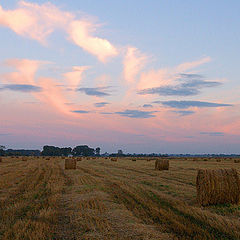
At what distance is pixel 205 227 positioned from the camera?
823 centimetres

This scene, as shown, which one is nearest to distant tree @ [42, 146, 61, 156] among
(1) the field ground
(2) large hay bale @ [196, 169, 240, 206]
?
(1) the field ground

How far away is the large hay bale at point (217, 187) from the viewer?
11391 millimetres

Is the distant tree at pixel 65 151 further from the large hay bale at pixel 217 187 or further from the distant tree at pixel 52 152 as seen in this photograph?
the large hay bale at pixel 217 187

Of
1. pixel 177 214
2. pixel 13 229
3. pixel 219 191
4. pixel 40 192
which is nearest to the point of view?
pixel 13 229

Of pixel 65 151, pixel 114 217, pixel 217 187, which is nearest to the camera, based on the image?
Result: pixel 114 217

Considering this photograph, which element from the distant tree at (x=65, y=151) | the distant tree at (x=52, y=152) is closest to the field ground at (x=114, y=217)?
the distant tree at (x=52, y=152)

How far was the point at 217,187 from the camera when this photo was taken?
1152 cm

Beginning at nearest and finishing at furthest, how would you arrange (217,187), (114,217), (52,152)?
(114,217)
(217,187)
(52,152)

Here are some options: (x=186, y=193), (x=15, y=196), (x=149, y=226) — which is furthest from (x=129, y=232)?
(x=15, y=196)

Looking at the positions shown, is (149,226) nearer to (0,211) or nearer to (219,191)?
(219,191)

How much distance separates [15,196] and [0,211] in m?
3.13

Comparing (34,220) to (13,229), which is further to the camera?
(34,220)

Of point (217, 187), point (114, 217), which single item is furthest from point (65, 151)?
point (114, 217)

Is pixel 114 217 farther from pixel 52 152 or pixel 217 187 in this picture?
pixel 52 152
